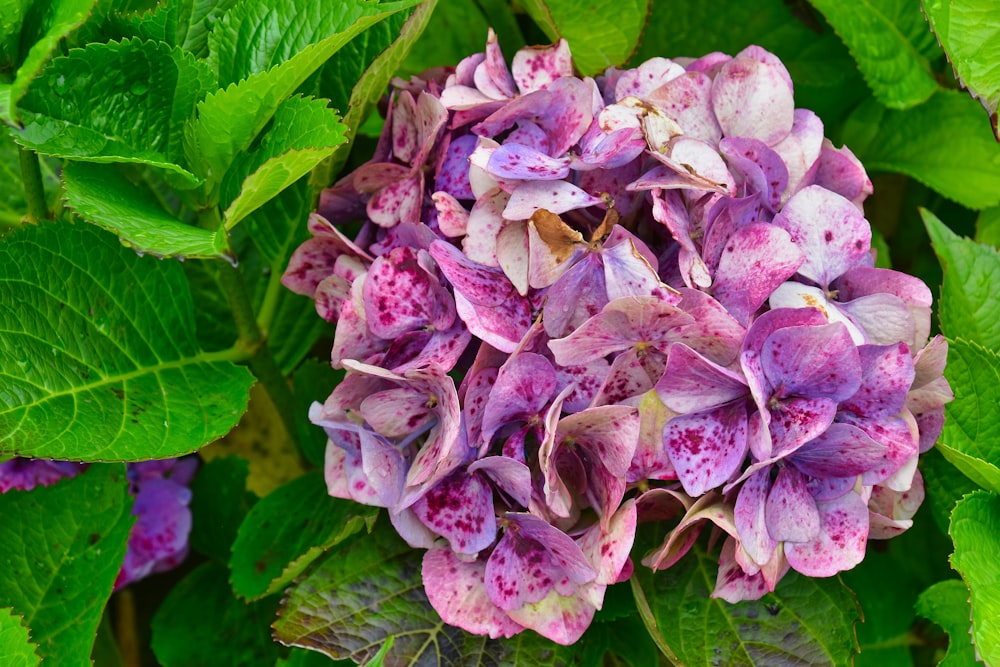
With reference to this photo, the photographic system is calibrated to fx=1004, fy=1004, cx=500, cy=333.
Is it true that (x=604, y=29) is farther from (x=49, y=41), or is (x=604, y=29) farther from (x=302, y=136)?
(x=49, y=41)

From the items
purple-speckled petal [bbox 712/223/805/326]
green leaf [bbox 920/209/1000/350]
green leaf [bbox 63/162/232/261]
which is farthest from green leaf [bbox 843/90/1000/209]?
green leaf [bbox 63/162/232/261]

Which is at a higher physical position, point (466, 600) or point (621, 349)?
point (621, 349)

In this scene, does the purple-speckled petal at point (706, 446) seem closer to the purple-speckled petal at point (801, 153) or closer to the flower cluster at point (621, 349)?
the flower cluster at point (621, 349)

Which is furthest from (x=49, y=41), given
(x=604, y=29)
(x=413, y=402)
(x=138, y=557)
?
(x=138, y=557)

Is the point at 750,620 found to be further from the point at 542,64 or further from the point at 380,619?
the point at 542,64

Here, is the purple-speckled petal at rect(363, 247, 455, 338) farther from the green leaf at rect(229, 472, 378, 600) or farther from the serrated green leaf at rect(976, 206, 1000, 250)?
the serrated green leaf at rect(976, 206, 1000, 250)

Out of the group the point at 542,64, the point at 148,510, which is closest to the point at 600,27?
the point at 542,64
